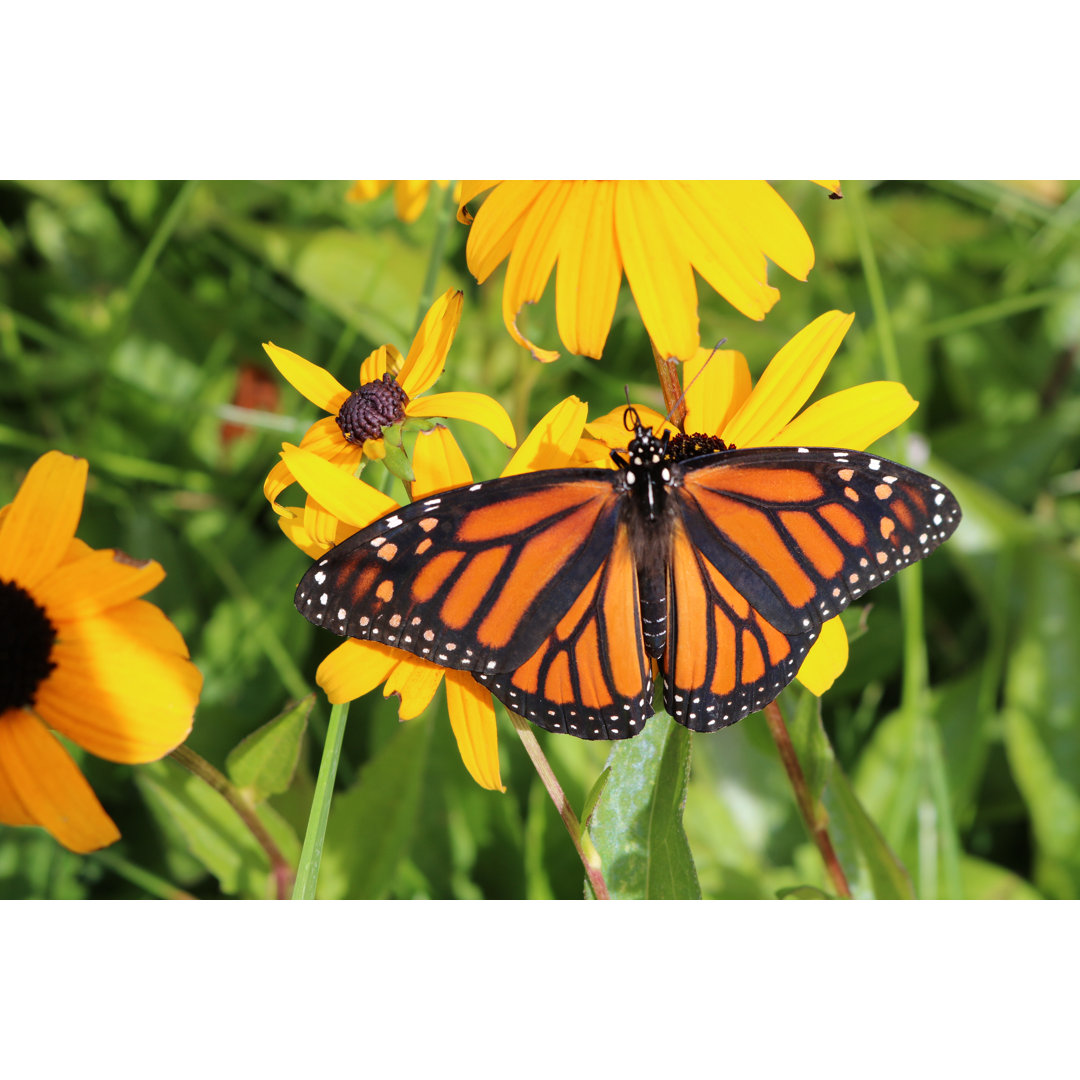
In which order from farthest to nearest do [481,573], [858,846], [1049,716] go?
[1049,716] → [858,846] → [481,573]

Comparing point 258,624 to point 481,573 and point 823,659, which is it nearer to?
point 481,573

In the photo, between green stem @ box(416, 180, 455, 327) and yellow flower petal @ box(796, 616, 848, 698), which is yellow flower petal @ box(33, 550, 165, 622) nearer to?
green stem @ box(416, 180, 455, 327)

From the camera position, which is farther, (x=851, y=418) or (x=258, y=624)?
(x=258, y=624)

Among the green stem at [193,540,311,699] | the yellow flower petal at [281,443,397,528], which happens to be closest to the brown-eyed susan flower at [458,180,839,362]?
the yellow flower petal at [281,443,397,528]

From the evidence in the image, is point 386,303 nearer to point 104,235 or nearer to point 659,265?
point 104,235

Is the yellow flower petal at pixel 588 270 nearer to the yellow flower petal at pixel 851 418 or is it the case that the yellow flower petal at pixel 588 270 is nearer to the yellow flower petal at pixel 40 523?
the yellow flower petal at pixel 851 418

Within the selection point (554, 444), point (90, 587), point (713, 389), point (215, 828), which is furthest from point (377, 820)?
point (713, 389)
